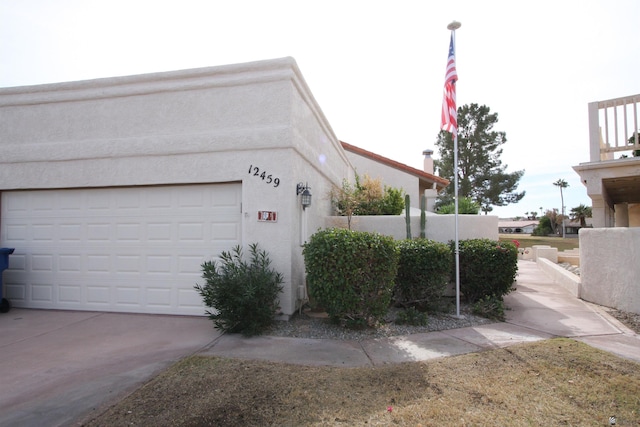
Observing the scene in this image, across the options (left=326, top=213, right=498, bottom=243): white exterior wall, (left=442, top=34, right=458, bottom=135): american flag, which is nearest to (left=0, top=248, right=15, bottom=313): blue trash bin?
(left=326, top=213, right=498, bottom=243): white exterior wall

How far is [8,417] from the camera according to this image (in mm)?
3184

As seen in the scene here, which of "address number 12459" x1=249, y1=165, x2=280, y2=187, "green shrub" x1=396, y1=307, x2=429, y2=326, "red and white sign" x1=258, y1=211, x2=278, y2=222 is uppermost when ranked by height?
"address number 12459" x1=249, y1=165, x2=280, y2=187

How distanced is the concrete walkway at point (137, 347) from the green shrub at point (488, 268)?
23.7 inches

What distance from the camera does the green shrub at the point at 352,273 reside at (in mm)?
5410

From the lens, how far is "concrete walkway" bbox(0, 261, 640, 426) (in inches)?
140

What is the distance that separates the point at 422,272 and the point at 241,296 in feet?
11.0

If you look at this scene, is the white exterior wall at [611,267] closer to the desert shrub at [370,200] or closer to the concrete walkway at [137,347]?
the concrete walkway at [137,347]

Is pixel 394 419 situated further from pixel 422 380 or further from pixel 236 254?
pixel 236 254

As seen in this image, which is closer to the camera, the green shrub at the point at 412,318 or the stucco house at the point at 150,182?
the green shrub at the point at 412,318

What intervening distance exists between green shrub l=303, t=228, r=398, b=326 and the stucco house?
0.75m

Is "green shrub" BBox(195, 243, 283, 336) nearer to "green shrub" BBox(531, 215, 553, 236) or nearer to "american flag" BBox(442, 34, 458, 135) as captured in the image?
"american flag" BBox(442, 34, 458, 135)

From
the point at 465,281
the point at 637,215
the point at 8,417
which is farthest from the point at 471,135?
the point at 8,417

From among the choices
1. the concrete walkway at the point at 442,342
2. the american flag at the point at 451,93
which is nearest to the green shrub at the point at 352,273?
the concrete walkway at the point at 442,342

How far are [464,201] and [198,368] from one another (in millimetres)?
10343
